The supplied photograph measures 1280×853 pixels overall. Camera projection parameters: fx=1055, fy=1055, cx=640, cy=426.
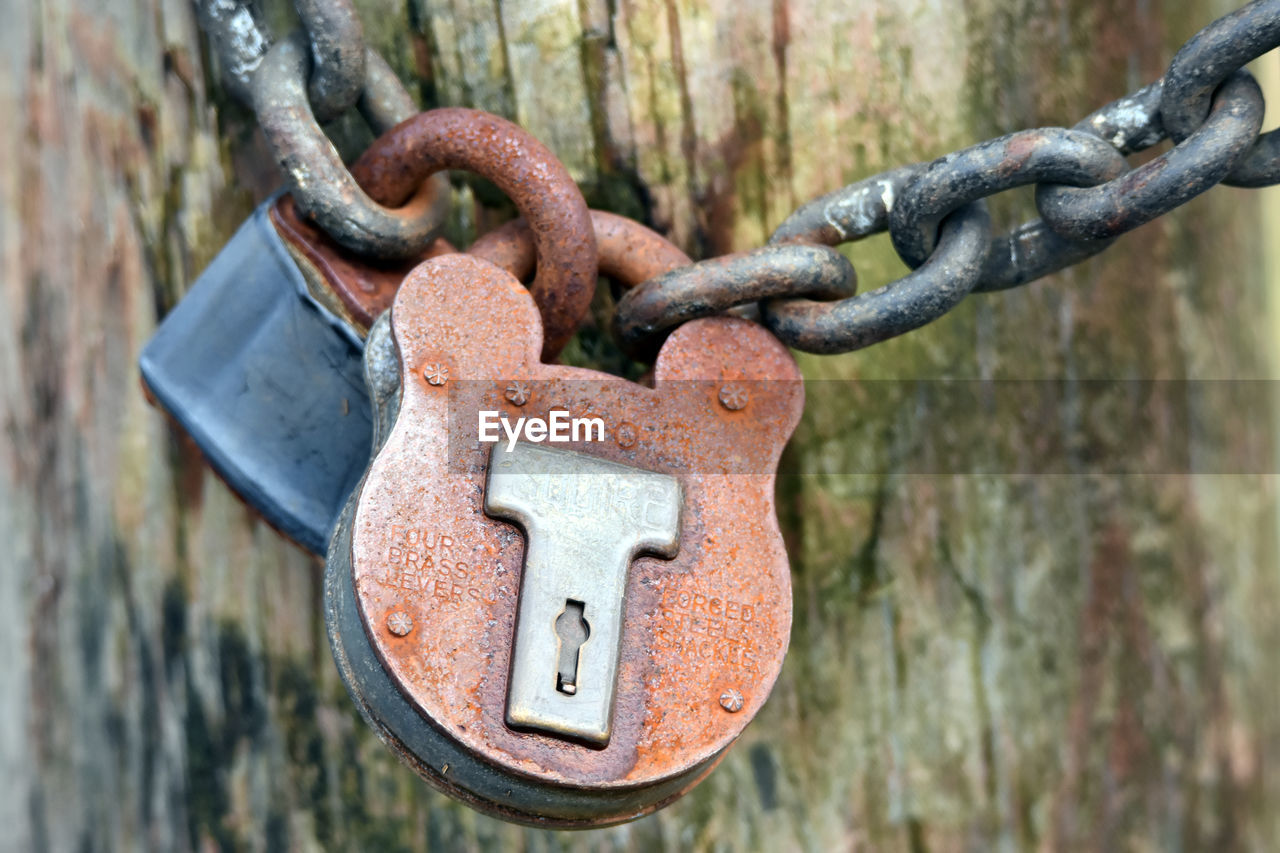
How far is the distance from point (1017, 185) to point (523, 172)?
33 centimetres

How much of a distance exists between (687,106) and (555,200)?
0.16m

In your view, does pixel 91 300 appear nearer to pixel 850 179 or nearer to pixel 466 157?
pixel 466 157

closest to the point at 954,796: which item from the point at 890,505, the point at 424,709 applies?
the point at 890,505

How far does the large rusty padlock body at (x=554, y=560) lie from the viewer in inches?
25.4

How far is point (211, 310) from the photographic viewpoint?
2.67ft

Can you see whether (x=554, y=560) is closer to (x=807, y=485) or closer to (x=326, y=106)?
(x=807, y=485)

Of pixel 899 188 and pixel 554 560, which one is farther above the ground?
pixel 899 188

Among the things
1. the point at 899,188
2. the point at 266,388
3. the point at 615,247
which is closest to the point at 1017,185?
the point at 899,188

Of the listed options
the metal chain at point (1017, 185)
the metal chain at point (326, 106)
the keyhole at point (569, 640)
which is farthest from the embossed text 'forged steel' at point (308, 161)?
the keyhole at point (569, 640)

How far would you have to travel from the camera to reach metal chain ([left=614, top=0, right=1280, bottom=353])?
64 centimetres

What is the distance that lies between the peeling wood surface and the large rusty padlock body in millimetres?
128

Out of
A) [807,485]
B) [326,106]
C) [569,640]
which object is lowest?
[569,640]

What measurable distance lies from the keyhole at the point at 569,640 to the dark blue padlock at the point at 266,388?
8.9 inches

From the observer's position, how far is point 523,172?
74 cm
